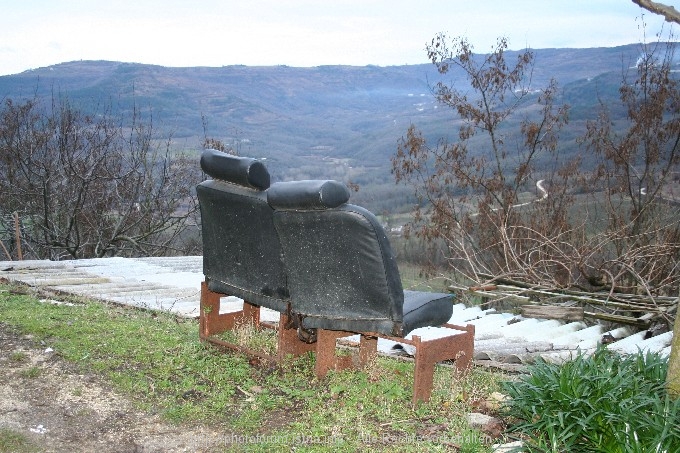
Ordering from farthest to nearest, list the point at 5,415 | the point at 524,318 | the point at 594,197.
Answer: the point at 594,197 < the point at 524,318 < the point at 5,415

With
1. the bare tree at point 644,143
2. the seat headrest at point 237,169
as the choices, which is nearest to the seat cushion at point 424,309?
the seat headrest at point 237,169

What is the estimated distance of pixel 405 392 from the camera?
4.88m

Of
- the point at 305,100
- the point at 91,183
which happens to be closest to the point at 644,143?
the point at 91,183

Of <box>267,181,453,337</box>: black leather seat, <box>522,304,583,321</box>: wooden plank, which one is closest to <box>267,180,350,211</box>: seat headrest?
<box>267,181,453,337</box>: black leather seat

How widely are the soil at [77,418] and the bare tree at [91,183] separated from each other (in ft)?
52.4

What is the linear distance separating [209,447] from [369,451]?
0.92 meters

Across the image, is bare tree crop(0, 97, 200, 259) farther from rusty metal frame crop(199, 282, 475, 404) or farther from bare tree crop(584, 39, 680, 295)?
rusty metal frame crop(199, 282, 475, 404)

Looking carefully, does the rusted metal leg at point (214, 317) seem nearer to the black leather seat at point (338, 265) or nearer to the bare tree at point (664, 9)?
the black leather seat at point (338, 265)

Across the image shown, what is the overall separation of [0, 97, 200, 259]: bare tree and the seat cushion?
652 inches

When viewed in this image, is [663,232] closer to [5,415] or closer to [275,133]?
[5,415]

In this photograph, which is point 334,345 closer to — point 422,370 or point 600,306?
point 422,370

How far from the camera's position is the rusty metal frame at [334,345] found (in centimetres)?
469

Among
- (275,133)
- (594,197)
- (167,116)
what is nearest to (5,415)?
(594,197)

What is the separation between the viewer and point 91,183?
2298 cm
